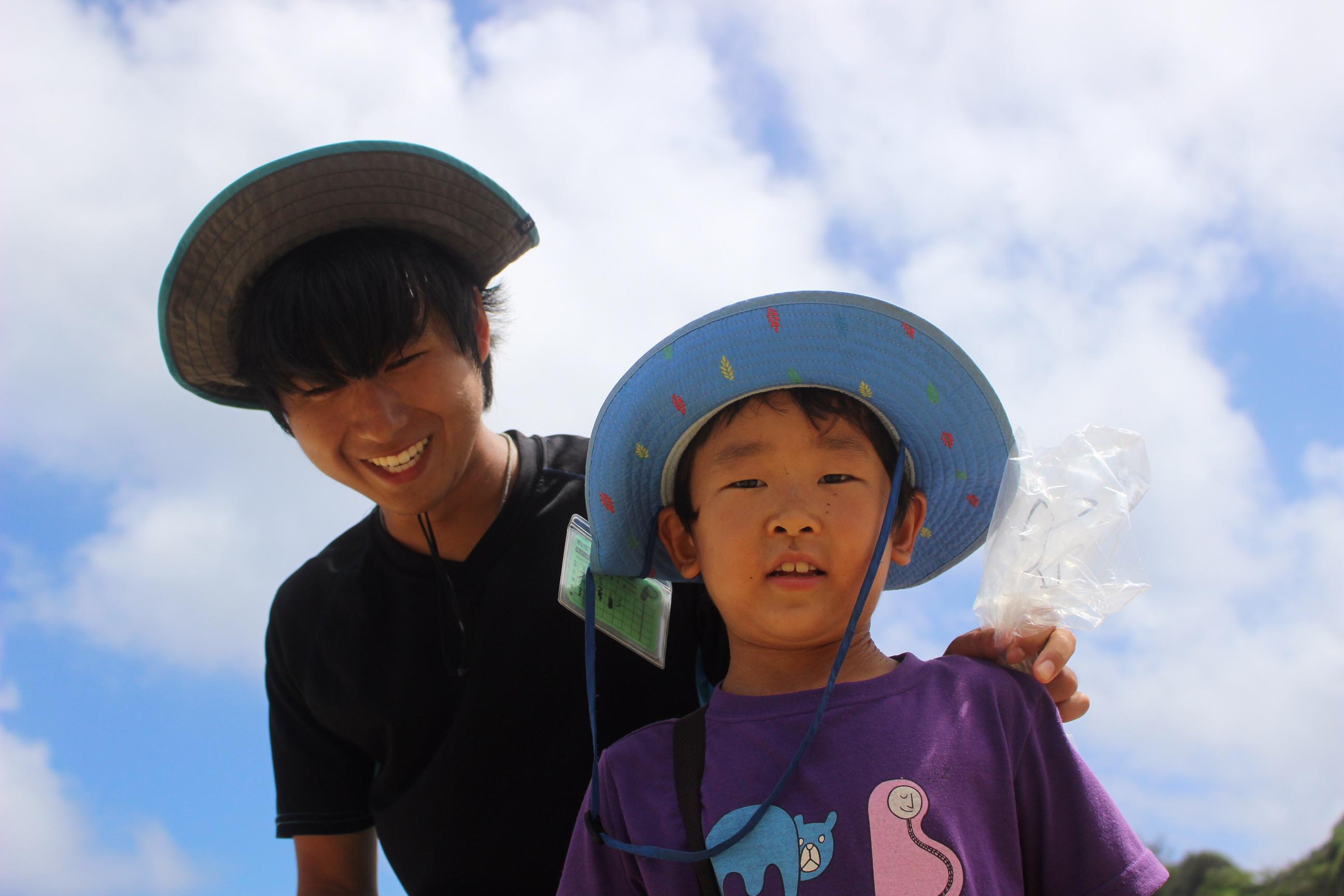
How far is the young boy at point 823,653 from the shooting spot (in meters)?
1.87

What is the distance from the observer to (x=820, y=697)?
2074mm

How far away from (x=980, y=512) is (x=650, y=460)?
74 cm

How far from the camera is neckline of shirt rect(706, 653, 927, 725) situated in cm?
205

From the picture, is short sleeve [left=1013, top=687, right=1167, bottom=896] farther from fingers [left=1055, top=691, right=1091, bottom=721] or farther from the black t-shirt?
the black t-shirt

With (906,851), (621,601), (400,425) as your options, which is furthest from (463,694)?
(906,851)

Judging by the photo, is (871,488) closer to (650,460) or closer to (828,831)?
(650,460)

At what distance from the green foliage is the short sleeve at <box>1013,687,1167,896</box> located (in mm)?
7128

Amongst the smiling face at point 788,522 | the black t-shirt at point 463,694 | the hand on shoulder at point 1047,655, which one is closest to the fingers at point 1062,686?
A: the hand on shoulder at point 1047,655

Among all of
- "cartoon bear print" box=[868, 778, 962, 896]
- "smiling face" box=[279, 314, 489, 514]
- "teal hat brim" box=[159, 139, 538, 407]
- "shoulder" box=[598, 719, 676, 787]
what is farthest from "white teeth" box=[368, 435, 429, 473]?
"cartoon bear print" box=[868, 778, 962, 896]

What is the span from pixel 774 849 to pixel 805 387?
0.90 meters

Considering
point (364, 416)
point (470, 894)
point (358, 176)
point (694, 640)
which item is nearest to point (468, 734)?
point (470, 894)

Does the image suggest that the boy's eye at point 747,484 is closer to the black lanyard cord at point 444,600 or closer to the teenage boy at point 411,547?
the teenage boy at point 411,547

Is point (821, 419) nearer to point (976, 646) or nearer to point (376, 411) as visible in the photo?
point (976, 646)

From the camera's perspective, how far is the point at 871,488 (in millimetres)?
2184
